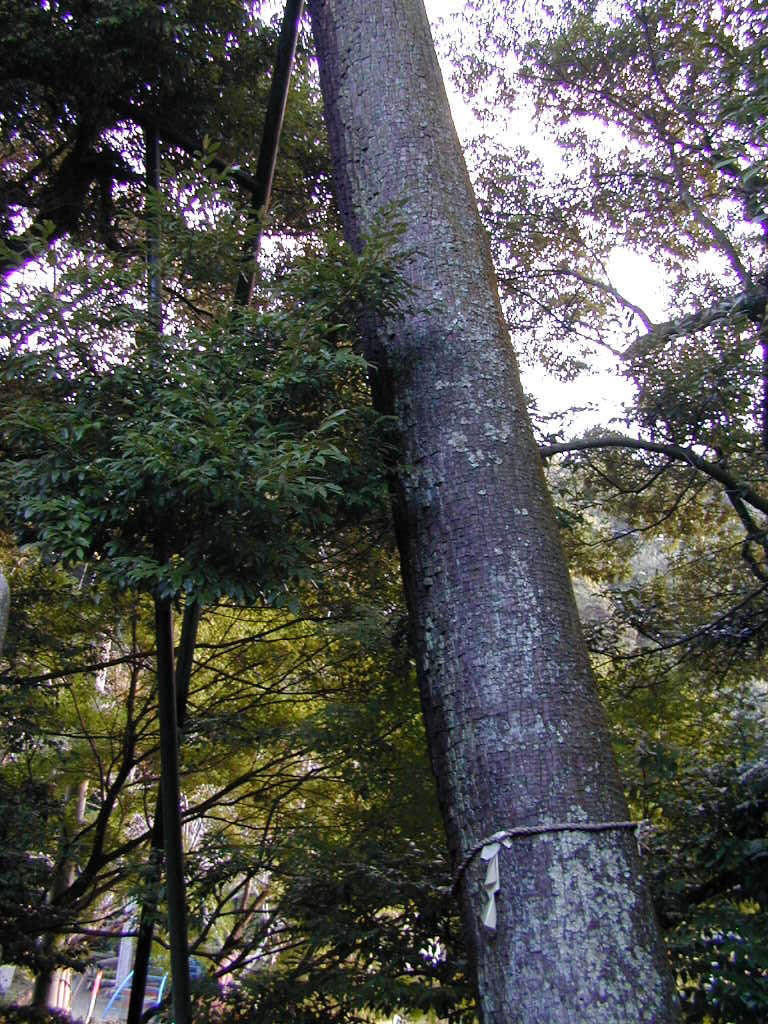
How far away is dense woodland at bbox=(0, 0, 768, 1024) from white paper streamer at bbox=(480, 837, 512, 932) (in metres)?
Result: 0.63

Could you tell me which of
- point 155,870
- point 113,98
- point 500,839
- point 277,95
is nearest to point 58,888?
point 155,870

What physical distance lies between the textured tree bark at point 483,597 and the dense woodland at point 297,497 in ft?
0.57

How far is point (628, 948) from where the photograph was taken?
1591 mm

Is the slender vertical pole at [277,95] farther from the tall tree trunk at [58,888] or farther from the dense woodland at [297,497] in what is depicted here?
the tall tree trunk at [58,888]

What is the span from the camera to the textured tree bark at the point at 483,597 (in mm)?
1618

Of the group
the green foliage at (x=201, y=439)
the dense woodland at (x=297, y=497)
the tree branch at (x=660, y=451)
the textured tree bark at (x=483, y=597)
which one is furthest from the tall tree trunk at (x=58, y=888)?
the textured tree bark at (x=483, y=597)

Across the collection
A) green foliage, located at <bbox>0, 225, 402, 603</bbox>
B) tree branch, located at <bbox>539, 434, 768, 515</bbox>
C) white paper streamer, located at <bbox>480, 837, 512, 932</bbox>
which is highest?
tree branch, located at <bbox>539, 434, 768, 515</bbox>

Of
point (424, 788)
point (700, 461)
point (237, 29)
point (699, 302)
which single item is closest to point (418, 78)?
point (700, 461)

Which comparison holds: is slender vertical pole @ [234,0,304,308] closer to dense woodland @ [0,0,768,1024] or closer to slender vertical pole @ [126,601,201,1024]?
dense woodland @ [0,0,768,1024]

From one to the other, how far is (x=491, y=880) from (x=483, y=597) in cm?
61

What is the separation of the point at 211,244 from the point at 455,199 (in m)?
0.77

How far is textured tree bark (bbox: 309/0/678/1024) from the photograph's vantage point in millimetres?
1618

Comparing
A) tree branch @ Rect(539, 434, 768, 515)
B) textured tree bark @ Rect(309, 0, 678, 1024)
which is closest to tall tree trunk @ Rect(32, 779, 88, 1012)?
tree branch @ Rect(539, 434, 768, 515)

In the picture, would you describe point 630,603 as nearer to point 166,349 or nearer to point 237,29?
point 166,349
